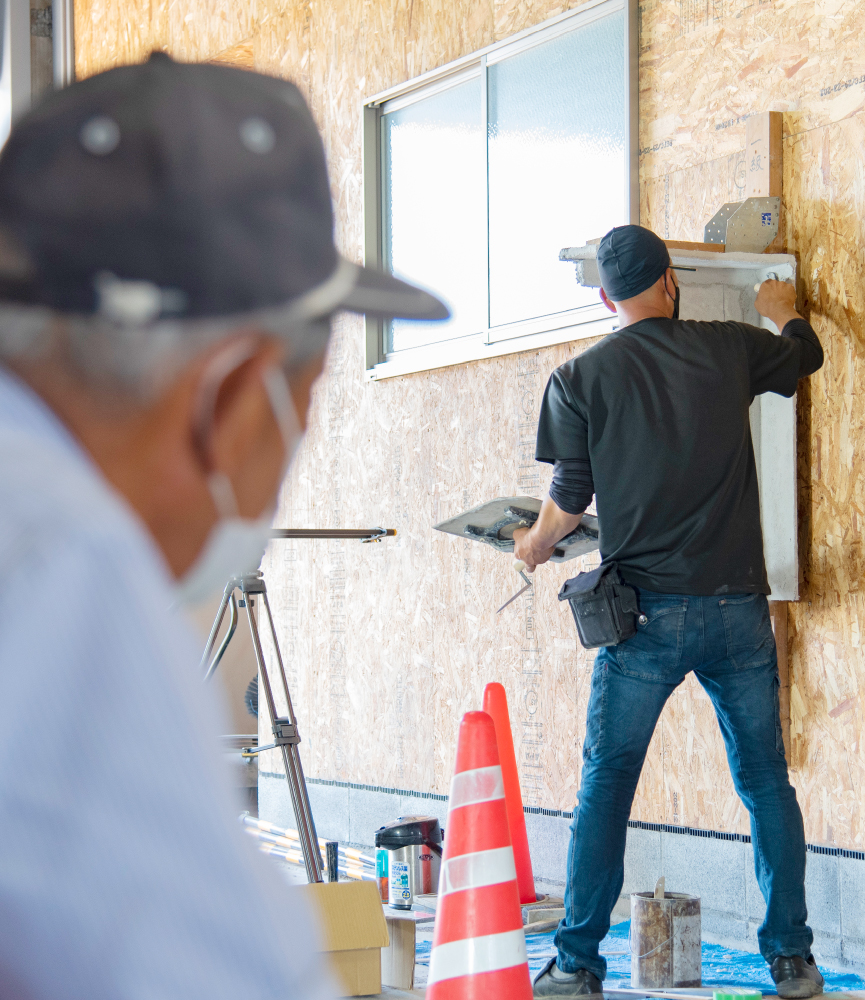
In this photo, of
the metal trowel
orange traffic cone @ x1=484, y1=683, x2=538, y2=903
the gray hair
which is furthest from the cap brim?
orange traffic cone @ x1=484, y1=683, x2=538, y2=903

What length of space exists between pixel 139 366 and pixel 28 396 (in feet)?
0.16

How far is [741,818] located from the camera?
12.9 feet

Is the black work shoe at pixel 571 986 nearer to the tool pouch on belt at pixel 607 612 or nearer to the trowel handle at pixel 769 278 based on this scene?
the tool pouch on belt at pixel 607 612

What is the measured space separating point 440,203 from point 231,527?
5240 millimetres

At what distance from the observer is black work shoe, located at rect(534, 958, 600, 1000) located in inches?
121

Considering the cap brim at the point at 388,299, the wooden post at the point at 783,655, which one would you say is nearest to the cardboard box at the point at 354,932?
the wooden post at the point at 783,655

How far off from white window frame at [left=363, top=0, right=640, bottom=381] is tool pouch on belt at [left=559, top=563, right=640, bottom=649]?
102cm

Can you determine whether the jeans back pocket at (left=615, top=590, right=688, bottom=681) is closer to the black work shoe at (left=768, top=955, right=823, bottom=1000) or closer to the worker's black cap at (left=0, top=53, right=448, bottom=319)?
the black work shoe at (left=768, top=955, right=823, bottom=1000)

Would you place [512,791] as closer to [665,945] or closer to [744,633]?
[665,945]

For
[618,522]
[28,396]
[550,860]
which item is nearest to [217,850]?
[28,396]

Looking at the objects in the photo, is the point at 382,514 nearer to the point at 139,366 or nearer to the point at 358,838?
the point at 358,838

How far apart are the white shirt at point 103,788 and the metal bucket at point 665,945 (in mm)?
3195

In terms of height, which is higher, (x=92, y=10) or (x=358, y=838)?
(x=92, y=10)

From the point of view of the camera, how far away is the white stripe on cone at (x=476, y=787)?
2.88 metres
